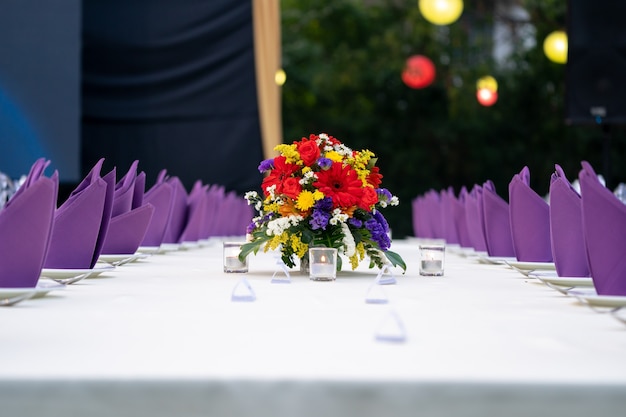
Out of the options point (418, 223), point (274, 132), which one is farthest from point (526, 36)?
point (418, 223)

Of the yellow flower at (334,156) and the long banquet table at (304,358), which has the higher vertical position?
the yellow flower at (334,156)

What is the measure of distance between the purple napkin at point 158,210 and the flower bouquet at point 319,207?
119 centimetres

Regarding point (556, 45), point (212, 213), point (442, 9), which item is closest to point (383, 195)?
point (212, 213)

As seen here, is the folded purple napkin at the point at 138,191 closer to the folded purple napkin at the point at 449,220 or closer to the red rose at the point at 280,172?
the red rose at the point at 280,172

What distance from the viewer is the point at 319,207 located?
2.63 m

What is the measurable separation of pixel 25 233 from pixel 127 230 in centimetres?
120

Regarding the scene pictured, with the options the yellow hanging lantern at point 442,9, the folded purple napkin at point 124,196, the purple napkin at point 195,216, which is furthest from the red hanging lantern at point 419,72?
the folded purple napkin at point 124,196

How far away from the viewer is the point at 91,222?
2576 mm

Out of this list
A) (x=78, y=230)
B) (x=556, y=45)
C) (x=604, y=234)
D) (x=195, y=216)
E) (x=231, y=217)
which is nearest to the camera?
(x=604, y=234)

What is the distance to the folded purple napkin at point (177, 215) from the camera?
14.5 feet

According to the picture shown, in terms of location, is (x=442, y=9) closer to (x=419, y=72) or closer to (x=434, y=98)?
(x=419, y=72)

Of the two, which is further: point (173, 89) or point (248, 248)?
point (173, 89)

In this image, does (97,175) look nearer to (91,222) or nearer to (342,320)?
(91,222)

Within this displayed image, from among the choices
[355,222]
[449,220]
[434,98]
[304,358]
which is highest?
[434,98]
